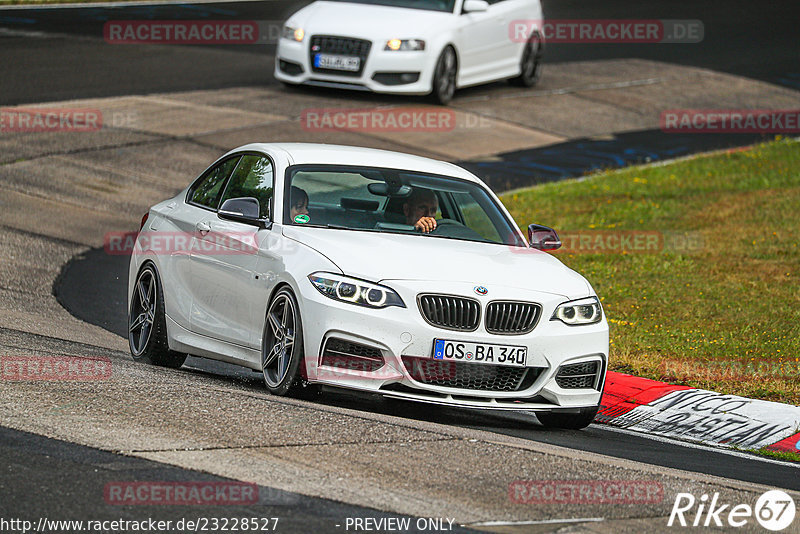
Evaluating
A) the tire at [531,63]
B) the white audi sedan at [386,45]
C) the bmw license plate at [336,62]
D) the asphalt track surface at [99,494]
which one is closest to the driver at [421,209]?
the asphalt track surface at [99,494]

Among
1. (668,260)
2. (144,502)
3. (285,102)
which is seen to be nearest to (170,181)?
(285,102)

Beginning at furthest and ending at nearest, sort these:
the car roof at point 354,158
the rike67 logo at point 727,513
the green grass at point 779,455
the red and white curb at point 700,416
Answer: the car roof at point 354,158
the red and white curb at point 700,416
the green grass at point 779,455
the rike67 logo at point 727,513

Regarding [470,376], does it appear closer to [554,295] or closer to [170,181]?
[554,295]

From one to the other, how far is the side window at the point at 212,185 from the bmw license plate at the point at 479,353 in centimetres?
252

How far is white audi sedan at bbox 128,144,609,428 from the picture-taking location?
26.8ft

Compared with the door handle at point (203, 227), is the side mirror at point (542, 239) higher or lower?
higher

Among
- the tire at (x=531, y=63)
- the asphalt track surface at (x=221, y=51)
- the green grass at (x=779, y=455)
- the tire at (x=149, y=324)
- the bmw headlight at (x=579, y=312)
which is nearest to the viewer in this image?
the bmw headlight at (x=579, y=312)

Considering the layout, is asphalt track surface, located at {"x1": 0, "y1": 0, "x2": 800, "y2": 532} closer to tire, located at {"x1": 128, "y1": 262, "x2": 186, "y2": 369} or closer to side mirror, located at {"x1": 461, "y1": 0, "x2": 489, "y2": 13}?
tire, located at {"x1": 128, "y1": 262, "x2": 186, "y2": 369}

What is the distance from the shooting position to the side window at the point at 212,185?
10070 mm

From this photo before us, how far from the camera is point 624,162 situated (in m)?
21.5

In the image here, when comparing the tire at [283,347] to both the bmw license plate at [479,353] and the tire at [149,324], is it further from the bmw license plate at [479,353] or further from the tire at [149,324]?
the tire at [149,324]

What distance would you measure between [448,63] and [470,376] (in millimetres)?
14622

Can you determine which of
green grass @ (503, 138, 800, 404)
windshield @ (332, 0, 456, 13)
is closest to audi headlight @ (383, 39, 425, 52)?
windshield @ (332, 0, 456, 13)

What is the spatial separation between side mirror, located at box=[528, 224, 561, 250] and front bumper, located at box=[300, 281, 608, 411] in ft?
3.89
